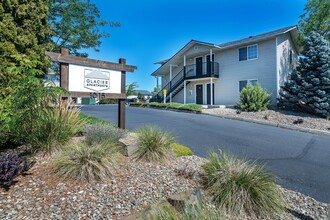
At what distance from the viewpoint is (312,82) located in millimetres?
12539

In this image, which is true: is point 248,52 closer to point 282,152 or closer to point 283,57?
point 283,57

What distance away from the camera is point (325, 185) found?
3.67 meters

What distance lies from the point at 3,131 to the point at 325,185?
6.77 m

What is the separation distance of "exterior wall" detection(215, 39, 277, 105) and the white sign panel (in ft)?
45.6

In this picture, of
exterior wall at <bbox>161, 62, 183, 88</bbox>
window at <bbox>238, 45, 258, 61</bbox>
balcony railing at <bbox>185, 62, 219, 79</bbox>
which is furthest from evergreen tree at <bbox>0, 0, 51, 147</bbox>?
exterior wall at <bbox>161, 62, 183, 88</bbox>

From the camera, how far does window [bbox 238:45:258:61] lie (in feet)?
52.6

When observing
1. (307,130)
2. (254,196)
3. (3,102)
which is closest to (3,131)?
(3,102)

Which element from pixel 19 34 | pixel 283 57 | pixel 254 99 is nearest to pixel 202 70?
pixel 283 57

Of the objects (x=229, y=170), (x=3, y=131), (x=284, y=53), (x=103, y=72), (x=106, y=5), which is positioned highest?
(x=106, y=5)

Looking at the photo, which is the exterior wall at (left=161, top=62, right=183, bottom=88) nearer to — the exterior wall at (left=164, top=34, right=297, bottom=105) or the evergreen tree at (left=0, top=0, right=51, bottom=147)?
the exterior wall at (left=164, top=34, right=297, bottom=105)

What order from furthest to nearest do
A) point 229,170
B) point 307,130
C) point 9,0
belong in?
1. point 307,130
2. point 9,0
3. point 229,170

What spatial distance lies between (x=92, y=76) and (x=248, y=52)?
50.6 feet

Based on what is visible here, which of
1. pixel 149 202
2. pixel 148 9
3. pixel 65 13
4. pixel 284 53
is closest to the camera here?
pixel 149 202

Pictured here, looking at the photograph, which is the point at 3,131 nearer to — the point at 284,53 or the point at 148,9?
the point at 148,9
